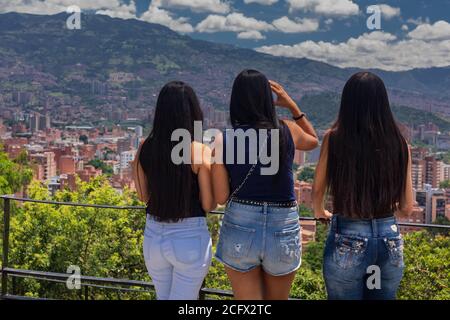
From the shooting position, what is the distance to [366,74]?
188 cm

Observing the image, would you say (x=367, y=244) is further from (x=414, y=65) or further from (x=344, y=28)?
(x=344, y=28)

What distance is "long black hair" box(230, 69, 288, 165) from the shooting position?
1.88 meters

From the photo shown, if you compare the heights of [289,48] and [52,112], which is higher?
[289,48]

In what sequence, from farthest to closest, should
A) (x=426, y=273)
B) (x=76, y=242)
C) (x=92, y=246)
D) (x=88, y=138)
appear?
(x=88, y=138) < (x=92, y=246) < (x=76, y=242) < (x=426, y=273)

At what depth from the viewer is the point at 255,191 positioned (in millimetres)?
1909

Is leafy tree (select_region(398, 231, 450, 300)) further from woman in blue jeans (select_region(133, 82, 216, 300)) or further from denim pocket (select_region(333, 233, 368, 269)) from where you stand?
woman in blue jeans (select_region(133, 82, 216, 300))

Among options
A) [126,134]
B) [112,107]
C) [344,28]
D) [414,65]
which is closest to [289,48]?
[344,28]

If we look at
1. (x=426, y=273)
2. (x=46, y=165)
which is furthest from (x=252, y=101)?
(x=46, y=165)

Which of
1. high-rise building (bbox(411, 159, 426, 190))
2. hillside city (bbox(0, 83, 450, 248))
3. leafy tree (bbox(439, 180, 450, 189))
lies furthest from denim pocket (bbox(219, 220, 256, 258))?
leafy tree (bbox(439, 180, 450, 189))

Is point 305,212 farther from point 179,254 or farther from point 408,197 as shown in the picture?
point 179,254

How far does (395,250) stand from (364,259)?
0.40 ft

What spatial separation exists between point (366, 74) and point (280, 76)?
96915 mm

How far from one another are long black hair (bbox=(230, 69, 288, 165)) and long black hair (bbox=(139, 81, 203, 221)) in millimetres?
167
